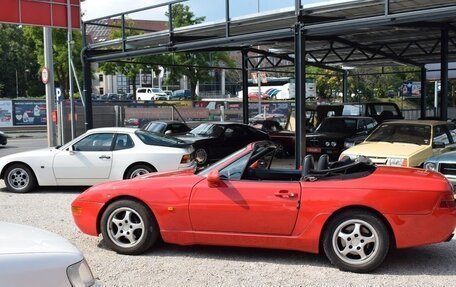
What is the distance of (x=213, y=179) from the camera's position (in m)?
5.50

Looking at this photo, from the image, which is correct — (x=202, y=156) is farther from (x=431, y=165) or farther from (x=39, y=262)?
(x=39, y=262)

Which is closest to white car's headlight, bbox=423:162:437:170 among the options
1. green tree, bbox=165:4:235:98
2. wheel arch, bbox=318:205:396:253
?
wheel arch, bbox=318:205:396:253

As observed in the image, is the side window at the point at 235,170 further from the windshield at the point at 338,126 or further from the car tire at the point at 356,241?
the windshield at the point at 338,126

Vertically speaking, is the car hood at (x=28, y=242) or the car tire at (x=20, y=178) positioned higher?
the car hood at (x=28, y=242)

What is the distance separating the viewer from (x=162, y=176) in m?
6.05

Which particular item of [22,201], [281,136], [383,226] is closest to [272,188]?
[383,226]

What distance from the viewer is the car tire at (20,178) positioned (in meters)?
10.4

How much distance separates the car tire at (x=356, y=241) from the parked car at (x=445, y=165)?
3292mm

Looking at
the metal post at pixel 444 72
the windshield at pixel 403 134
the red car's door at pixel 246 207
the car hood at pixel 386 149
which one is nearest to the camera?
the red car's door at pixel 246 207

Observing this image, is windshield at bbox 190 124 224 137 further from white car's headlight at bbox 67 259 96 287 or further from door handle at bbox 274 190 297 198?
white car's headlight at bbox 67 259 96 287

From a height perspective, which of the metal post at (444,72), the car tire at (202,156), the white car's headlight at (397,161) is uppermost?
the metal post at (444,72)

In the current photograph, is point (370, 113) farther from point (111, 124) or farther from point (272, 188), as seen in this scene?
point (272, 188)

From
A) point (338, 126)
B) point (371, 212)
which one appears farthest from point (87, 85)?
point (371, 212)

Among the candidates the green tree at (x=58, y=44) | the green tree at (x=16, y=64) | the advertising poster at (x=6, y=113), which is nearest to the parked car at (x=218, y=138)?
the advertising poster at (x=6, y=113)
